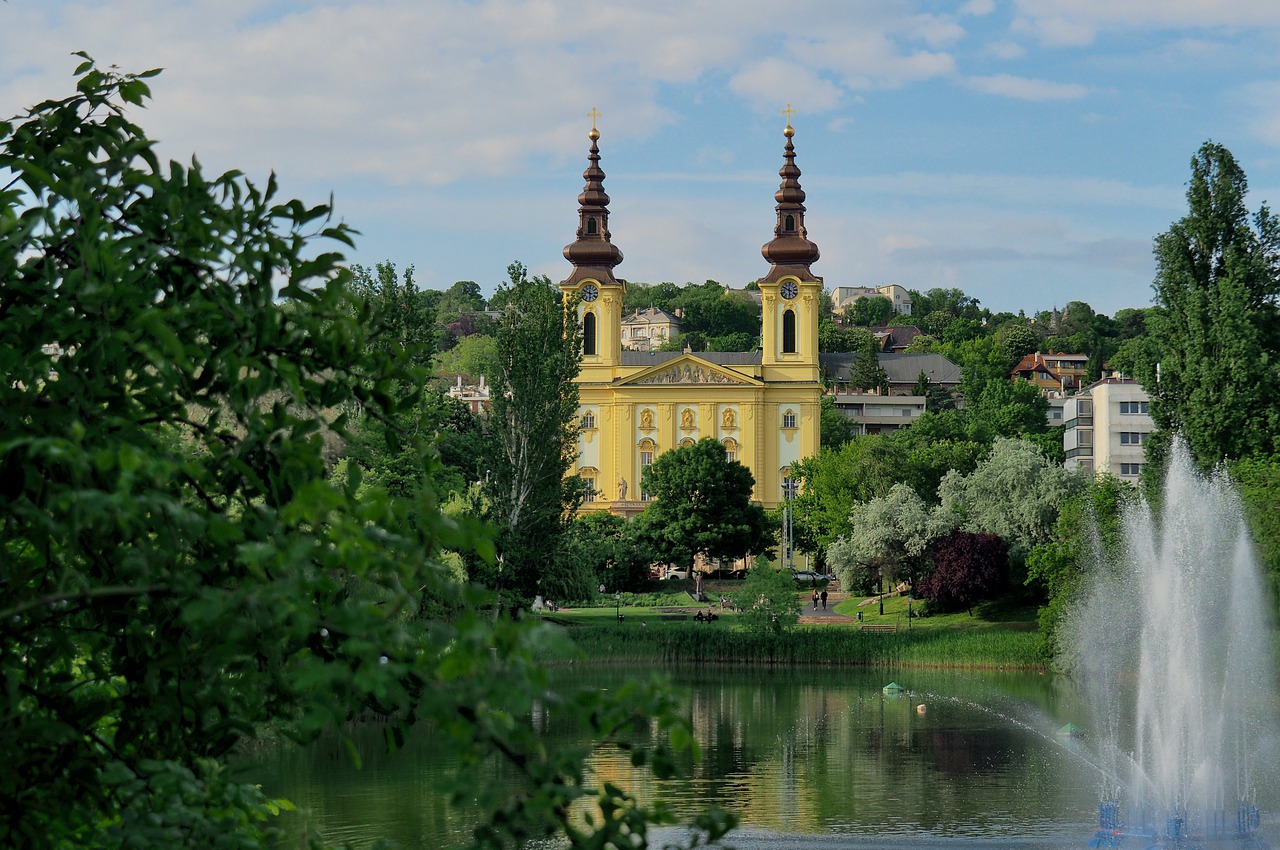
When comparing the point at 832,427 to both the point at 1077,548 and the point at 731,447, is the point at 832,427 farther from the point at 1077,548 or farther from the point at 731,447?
the point at 1077,548

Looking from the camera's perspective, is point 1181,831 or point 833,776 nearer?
point 1181,831

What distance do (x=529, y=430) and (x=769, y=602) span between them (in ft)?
34.7

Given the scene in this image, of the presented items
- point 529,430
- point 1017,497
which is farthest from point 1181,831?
point 1017,497

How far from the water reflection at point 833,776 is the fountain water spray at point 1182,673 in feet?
3.12

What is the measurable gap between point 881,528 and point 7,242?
57.1m

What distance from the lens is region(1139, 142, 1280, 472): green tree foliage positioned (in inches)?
1497

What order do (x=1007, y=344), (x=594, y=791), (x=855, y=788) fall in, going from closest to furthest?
(x=594, y=791), (x=855, y=788), (x=1007, y=344)

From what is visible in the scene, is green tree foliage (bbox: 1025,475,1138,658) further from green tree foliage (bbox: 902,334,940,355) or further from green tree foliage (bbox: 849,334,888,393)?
green tree foliage (bbox: 902,334,940,355)

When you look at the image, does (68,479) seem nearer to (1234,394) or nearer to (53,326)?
(53,326)

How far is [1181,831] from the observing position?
20391mm

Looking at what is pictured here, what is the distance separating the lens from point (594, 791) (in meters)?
3.23

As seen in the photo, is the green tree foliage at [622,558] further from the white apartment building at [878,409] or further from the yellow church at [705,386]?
the white apartment building at [878,409]

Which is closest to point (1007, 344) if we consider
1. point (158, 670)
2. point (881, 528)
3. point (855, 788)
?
point (881, 528)

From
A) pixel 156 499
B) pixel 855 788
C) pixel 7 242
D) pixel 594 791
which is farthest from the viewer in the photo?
pixel 855 788
